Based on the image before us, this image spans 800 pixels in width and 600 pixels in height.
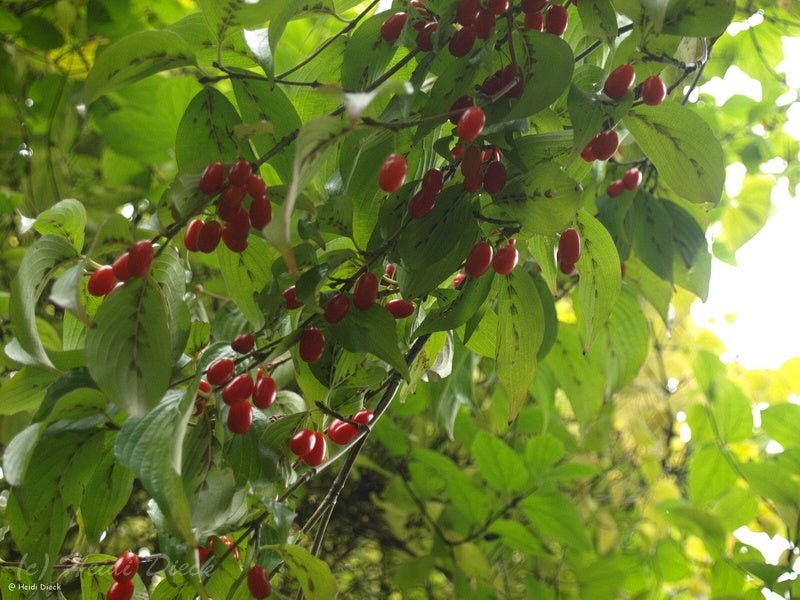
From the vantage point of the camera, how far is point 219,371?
42 centimetres

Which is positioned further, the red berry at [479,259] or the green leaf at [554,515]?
the green leaf at [554,515]

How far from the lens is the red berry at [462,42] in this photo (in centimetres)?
39

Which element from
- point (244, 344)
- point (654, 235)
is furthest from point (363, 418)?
point (654, 235)

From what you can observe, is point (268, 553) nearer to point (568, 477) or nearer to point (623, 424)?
point (568, 477)

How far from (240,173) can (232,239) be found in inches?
2.0

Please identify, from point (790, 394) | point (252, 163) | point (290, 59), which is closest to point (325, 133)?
point (252, 163)

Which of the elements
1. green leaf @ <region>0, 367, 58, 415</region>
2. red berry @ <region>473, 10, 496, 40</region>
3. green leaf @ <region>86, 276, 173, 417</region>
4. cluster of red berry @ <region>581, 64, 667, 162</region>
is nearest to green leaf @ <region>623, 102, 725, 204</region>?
cluster of red berry @ <region>581, 64, 667, 162</region>

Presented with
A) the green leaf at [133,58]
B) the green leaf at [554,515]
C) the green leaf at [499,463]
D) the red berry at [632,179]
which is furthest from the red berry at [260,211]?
the green leaf at [554,515]

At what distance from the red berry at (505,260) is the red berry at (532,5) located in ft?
0.47

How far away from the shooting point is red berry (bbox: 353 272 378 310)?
1.36 feet

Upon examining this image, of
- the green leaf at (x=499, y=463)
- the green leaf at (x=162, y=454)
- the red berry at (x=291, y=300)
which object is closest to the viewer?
the green leaf at (x=162, y=454)

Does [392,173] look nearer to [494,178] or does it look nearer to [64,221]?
[494,178]

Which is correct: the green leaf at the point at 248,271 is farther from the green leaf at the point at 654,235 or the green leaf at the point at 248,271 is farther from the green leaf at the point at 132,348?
the green leaf at the point at 654,235

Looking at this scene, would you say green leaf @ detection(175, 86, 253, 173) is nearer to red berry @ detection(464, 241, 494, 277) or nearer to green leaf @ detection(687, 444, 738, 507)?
red berry @ detection(464, 241, 494, 277)
